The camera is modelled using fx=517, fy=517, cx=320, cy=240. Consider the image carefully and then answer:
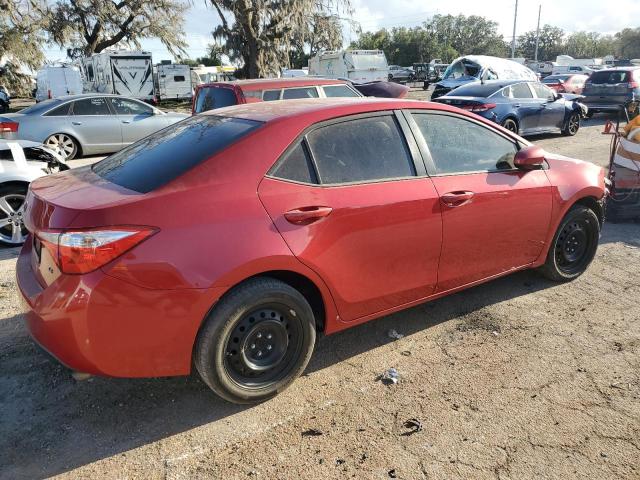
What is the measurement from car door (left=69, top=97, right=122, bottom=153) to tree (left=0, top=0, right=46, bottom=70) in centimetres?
2306

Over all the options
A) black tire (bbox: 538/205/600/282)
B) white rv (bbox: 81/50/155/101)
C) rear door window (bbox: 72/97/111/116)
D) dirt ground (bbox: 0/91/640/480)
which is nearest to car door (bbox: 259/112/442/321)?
dirt ground (bbox: 0/91/640/480)

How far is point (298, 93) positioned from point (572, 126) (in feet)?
30.2

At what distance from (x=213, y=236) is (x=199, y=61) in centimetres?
8945

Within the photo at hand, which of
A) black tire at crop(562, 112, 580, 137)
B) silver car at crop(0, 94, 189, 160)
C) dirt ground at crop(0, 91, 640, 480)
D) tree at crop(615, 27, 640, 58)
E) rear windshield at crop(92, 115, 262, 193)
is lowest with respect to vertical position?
dirt ground at crop(0, 91, 640, 480)

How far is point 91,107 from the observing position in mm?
11422

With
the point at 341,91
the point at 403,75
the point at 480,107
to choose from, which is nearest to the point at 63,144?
the point at 341,91

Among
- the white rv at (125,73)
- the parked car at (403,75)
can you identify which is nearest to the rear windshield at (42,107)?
the white rv at (125,73)

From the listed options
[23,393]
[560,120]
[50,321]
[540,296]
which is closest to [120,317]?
[50,321]

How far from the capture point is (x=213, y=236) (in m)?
2.58

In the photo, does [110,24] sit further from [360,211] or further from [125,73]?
[360,211]

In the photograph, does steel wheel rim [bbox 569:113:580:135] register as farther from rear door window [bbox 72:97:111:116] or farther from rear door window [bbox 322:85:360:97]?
rear door window [bbox 72:97:111:116]

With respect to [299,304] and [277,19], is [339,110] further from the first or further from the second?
[277,19]

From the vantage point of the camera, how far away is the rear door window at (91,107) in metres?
11.2

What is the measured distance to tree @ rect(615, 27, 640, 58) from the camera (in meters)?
95.0
